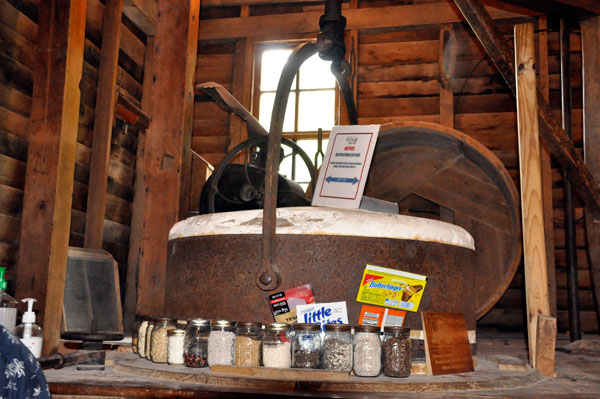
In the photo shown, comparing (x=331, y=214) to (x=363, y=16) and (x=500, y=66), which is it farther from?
(x=363, y=16)

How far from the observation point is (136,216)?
5.13 metres

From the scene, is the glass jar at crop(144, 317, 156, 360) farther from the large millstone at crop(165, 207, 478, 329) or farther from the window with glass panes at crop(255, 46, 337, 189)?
the window with glass panes at crop(255, 46, 337, 189)

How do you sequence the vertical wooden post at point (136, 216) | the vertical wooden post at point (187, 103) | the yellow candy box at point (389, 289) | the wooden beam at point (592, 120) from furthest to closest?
the vertical wooden post at point (136, 216) < the wooden beam at point (592, 120) < the vertical wooden post at point (187, 103) < the yellow candy box at point (389, 289)

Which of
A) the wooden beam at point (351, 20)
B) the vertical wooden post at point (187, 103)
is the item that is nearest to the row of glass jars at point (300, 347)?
the vertical wooden post at point (187, 103)

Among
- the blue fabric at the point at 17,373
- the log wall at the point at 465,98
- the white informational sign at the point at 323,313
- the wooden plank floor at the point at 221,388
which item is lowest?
the wooden plank floor at the point at 221,388

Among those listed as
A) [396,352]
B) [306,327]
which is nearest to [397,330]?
[396,352]

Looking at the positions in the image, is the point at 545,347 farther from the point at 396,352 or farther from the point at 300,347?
the point at 300,347

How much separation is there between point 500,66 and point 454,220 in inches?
74.1

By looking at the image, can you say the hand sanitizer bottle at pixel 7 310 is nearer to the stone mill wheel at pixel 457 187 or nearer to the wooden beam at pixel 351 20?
the stone mill wheel at pixel 457 187

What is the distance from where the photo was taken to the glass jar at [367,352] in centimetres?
210

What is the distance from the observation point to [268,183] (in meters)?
2.30

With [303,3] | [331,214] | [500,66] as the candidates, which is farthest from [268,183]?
[303,3]

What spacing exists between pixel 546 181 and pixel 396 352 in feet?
12.3

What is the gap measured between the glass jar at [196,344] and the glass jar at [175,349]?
4 centimetres
